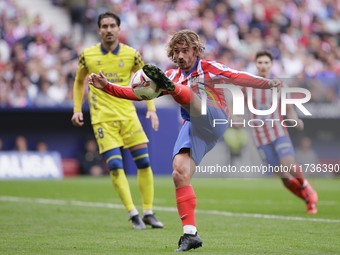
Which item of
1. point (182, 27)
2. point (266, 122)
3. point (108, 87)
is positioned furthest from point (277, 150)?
point (182, 27)

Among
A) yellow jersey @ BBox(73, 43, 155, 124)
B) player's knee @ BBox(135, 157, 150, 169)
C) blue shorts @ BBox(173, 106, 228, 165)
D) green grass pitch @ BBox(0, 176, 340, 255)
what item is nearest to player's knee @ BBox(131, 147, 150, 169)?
player's knee @ BBox(135, 157, 150, 169)

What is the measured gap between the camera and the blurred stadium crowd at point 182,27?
21453 millimetres

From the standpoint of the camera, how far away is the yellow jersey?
33.8ft

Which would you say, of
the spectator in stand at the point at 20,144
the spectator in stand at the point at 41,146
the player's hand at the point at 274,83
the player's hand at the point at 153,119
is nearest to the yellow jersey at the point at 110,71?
the player's hand at the point at 153,119

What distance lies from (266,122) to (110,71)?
285 cm

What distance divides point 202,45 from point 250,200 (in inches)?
273

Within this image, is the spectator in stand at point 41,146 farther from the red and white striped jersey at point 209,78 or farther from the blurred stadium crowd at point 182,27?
the red and white striped jersey at point 209,78

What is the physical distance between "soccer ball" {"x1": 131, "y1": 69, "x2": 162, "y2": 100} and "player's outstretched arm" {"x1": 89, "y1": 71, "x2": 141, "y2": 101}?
0.25 feet

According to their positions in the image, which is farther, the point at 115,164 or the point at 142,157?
the point at 142,157

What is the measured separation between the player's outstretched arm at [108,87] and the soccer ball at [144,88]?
75 millimetres

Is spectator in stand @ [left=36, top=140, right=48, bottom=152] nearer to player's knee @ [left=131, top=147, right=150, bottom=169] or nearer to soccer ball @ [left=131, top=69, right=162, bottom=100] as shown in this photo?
player's knee @ [left=131, top=147, right=150, bottom=169]

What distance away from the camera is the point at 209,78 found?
7.89 m

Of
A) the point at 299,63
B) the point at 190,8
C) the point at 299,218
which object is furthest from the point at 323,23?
the point at 299,218

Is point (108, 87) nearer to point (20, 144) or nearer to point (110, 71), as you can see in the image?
point (110, 71)
